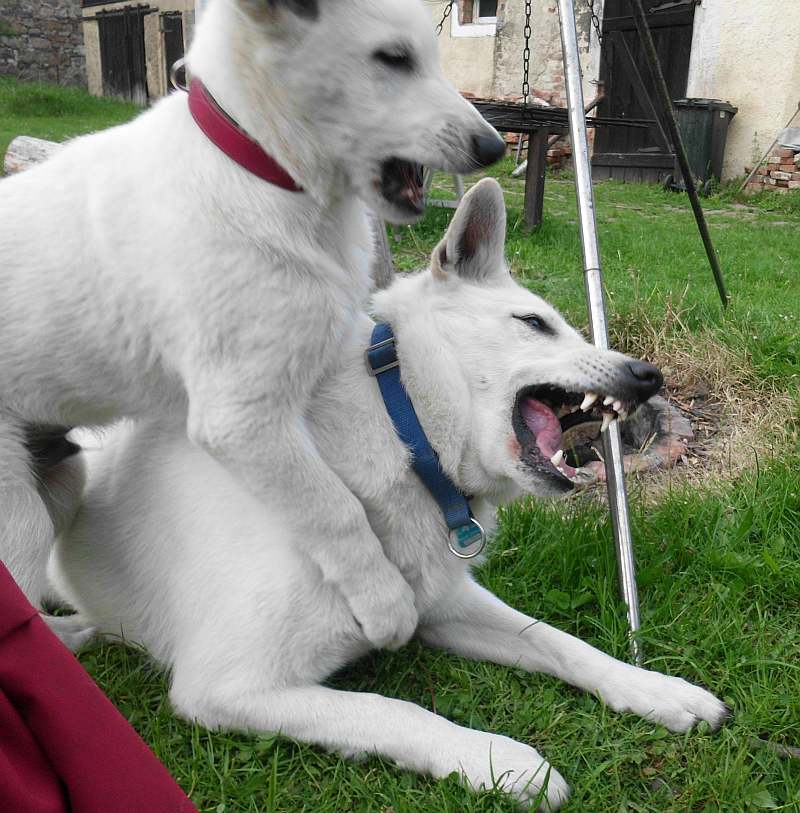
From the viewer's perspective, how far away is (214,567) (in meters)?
2.08

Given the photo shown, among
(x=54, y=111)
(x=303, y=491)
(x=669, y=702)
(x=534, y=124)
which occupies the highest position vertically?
(x=534, y=124)

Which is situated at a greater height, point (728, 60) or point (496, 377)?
point (728, 60)

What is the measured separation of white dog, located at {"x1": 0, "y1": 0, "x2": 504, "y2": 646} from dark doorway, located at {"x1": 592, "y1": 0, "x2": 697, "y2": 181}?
431 inches

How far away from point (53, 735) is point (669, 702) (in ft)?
4.94

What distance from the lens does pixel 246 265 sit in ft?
6.53

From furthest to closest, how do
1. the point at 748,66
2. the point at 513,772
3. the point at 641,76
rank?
the point at 641,76 → the point at 748,66 → the point at 513,772

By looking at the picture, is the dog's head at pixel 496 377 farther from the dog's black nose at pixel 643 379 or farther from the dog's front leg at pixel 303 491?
the dog's front leg at pixel 303 491

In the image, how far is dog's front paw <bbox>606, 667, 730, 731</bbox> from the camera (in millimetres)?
2029

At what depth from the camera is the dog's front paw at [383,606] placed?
1958mm

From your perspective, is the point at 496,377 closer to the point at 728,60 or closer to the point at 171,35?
the point at 728,60

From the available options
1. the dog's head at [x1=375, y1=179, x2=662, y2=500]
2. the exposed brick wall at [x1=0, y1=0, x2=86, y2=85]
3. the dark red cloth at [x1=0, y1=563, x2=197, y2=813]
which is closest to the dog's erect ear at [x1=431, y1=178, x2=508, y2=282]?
the dog's head at [x1=375, y1=179, x2=662, y2=500]

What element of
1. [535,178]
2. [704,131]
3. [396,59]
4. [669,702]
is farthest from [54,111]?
[669,702]

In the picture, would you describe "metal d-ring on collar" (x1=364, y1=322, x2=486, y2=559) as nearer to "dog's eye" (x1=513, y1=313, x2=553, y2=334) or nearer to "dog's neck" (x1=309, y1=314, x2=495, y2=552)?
"dog's neck" (x1=309, y1=314, x2=495, y2=552)

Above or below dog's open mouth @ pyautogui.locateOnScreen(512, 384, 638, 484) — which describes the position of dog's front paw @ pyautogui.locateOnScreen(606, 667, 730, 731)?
below
